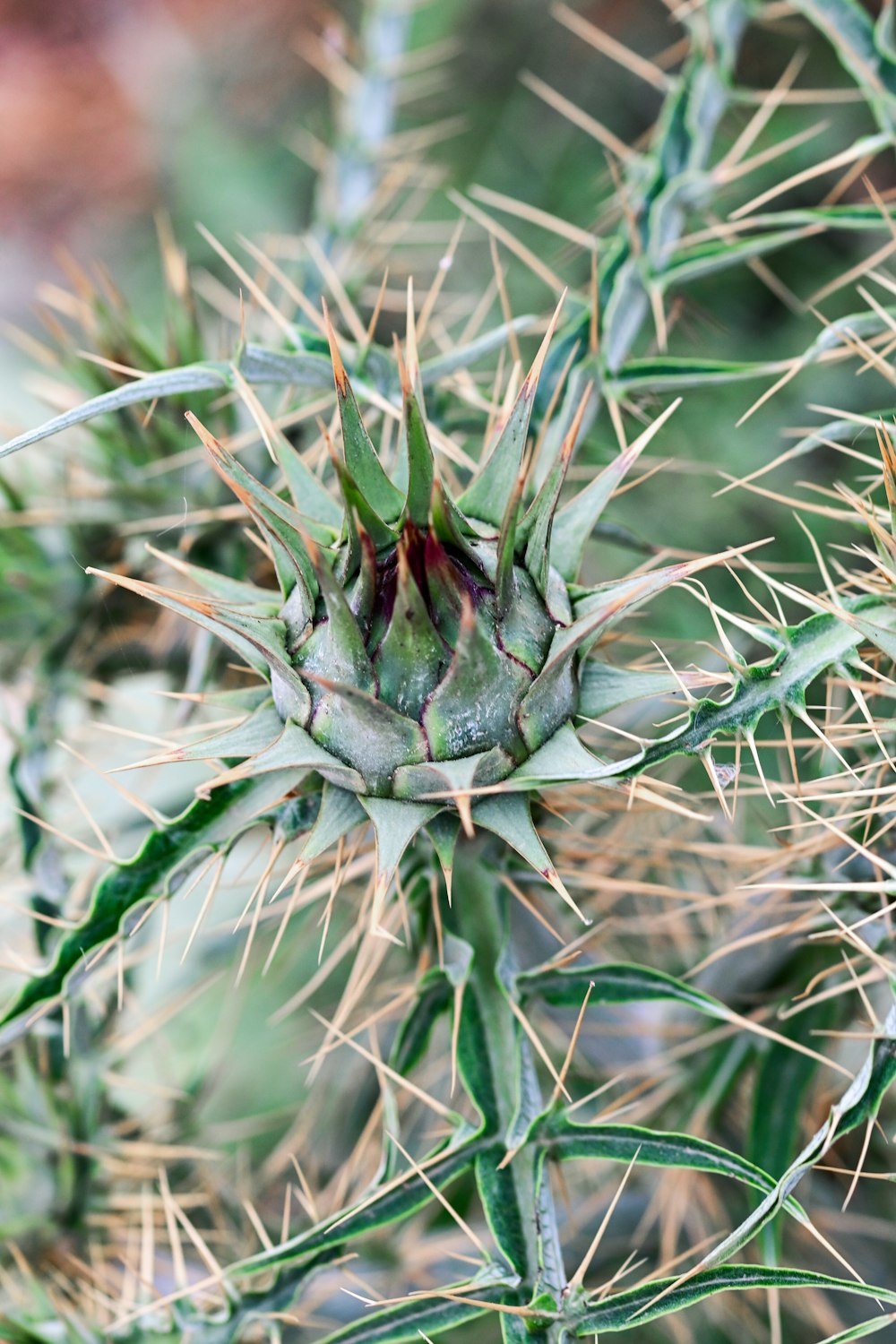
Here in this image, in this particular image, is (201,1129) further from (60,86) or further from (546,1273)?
(60,86)

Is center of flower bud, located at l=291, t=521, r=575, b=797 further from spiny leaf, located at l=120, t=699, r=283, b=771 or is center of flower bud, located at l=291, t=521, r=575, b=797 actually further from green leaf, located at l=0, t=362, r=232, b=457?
green leaf, located at l=0, t=362, r=232, b=457

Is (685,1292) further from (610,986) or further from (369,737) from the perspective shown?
(369,737)

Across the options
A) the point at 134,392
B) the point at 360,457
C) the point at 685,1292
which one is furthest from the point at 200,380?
the point at 685,1292

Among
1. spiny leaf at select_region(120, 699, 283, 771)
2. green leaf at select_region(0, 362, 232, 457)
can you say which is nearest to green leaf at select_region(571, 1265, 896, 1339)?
spiny leaf at select_region(120, 699, 283, 771)

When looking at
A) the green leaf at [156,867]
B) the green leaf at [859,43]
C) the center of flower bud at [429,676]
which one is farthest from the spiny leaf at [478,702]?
the green leaf at [859,43]

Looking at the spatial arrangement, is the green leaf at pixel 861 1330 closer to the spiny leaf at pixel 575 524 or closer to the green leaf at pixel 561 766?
the green leaf at pixel 561 766
